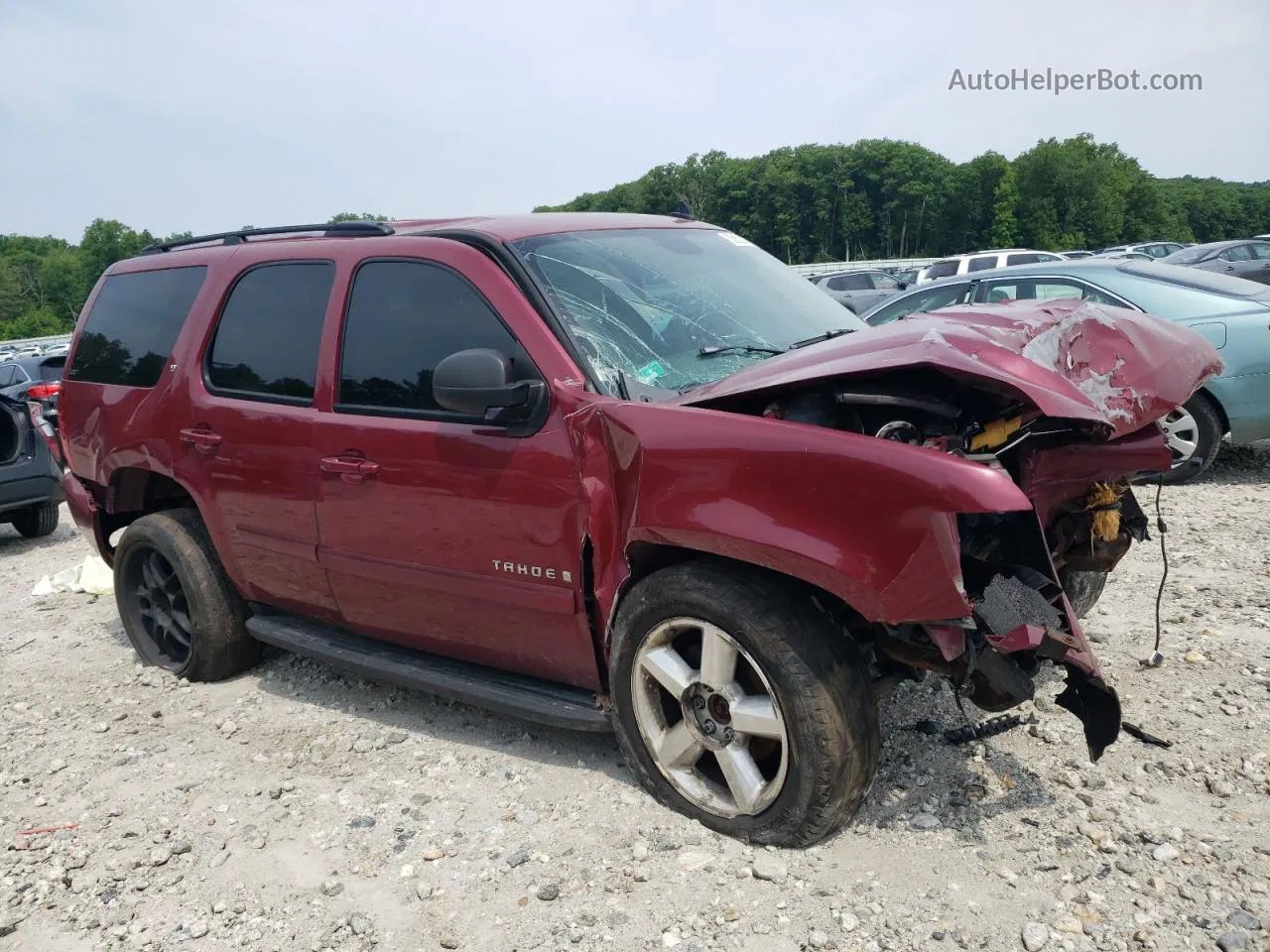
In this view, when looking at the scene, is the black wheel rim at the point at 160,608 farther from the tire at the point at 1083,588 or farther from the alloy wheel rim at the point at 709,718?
the tire at the point at 1083,588

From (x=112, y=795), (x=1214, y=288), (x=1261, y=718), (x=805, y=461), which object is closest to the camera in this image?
(x=805, y=461)

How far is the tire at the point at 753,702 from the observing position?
101 inches

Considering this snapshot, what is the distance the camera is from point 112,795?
354 centimetres

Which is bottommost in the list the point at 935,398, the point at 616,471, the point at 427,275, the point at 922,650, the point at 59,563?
the point at 59,563

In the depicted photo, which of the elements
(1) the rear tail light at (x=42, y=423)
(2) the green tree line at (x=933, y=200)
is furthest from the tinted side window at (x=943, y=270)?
(2) the green tree line at (x=933, y=200)

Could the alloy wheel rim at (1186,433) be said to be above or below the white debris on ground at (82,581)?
above

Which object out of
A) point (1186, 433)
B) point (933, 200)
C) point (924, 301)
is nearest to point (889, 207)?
point (933, 200)

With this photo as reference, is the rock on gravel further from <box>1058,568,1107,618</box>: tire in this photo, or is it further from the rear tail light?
the rear tail light

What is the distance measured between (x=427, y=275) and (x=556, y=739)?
1.78 meters

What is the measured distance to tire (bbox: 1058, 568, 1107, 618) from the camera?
149 inches

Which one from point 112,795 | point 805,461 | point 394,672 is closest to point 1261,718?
point 805,461

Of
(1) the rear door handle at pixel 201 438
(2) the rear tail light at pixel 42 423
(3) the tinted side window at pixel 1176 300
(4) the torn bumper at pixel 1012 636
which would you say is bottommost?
(4) the torn bumper at pixel 1012 636

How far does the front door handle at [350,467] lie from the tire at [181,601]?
4.09ft

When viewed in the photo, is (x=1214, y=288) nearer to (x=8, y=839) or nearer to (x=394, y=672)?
(x=394, y=672)
